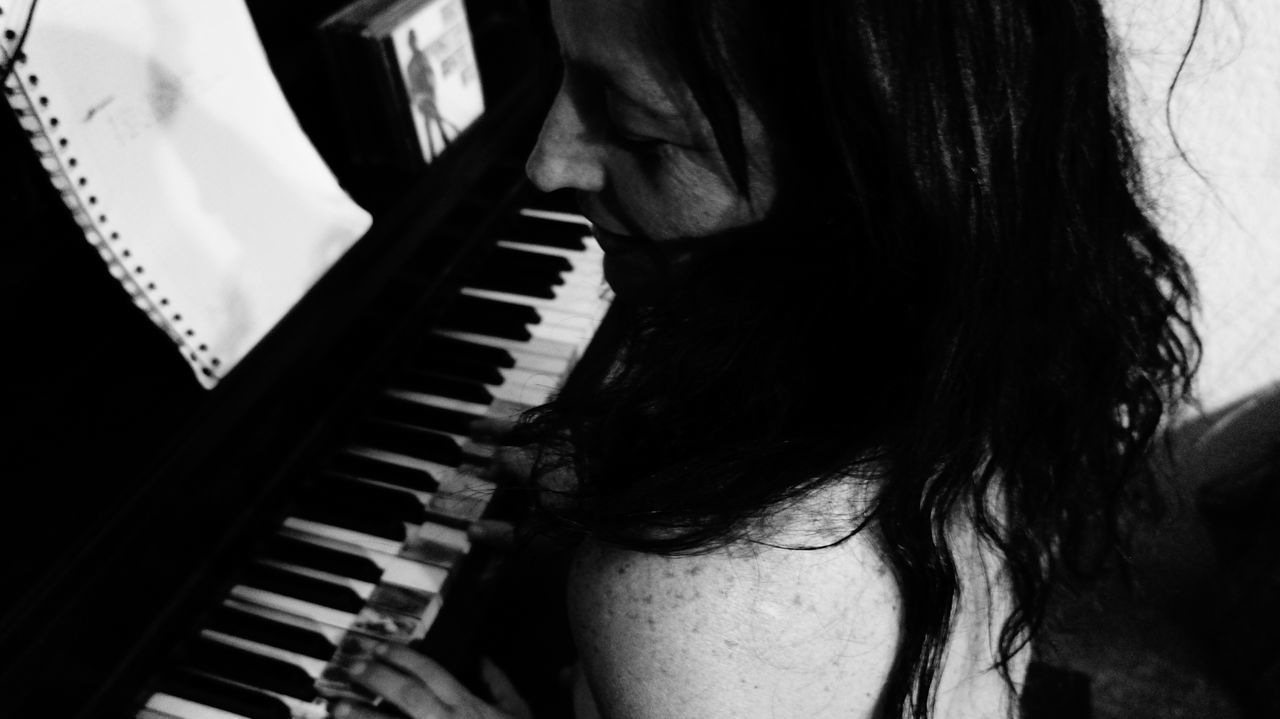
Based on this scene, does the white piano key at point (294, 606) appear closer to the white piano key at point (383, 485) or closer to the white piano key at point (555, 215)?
the white piano key at point (383, 485)

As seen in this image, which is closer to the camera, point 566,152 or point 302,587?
point 566,152

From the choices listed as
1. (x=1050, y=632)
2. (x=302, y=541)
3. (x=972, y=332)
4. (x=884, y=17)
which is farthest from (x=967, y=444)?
(x=1050, y=632)

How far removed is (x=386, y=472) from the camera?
3.96 feet

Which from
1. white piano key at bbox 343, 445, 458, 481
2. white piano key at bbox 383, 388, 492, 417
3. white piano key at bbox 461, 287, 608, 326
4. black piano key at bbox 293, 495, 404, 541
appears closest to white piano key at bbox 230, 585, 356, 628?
black piano key at bbox 293, 495, 404, 541

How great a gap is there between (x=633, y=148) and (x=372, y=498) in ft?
2.18

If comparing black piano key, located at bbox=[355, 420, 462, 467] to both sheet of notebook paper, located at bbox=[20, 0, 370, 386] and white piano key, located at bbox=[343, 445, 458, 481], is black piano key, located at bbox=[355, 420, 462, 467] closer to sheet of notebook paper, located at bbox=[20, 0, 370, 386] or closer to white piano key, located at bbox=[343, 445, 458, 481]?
white piano key, located at bbox=[343, 445, 458, 481]

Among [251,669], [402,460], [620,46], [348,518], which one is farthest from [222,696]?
[620,46]

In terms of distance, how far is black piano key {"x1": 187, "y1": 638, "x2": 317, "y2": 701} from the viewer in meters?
1.00

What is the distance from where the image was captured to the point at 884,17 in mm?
538

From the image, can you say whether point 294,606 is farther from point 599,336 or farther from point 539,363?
point 599,336

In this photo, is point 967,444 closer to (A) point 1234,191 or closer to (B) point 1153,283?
(B) point 1153,283

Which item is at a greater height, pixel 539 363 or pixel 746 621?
pixel 746 621

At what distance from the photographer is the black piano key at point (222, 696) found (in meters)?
0.97

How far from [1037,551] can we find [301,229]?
977 mm
